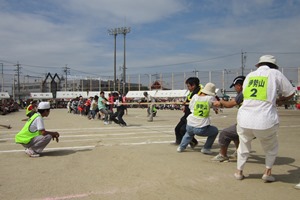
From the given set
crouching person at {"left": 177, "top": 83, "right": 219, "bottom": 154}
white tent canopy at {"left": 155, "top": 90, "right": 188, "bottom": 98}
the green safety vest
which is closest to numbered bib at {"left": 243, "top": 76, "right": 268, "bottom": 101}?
crouching person at {"left": 177, "top": 83, "right": 219, "bottom": 154}

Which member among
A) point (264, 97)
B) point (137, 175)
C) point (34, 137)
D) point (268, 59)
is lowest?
point (137, 175)

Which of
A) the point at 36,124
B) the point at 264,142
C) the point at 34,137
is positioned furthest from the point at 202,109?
the point at 34,137

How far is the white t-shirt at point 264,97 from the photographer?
5.01 meters

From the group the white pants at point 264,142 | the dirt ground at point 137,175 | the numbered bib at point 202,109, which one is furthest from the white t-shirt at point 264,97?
the numbered bib at point 202,109

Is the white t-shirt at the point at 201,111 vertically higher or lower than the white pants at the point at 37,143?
higher

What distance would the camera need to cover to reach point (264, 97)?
5047 millimetres

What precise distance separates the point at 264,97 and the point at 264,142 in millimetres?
754

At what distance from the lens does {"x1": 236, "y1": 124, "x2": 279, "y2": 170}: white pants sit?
5.07 meters

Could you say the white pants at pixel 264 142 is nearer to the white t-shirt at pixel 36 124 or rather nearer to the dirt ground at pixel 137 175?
the dirt ground at pixel 137 175

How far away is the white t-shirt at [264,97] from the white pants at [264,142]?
11 cm

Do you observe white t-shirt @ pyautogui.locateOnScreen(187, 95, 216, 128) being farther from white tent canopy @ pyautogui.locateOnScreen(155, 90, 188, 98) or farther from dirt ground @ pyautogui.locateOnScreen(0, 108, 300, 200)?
white tent canopy @ pyautogui.locateOnScreen(155, 90, 188, 98)

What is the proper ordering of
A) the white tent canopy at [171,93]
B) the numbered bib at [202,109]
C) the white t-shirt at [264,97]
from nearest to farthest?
the white t-shirt at [264,97] < the numbered bib at [202,109] < the white tent canopy at [171,93]

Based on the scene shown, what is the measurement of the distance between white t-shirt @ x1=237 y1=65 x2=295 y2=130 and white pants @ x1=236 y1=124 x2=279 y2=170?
0.35ft

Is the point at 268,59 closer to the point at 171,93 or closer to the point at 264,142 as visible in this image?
the point at 264,142
